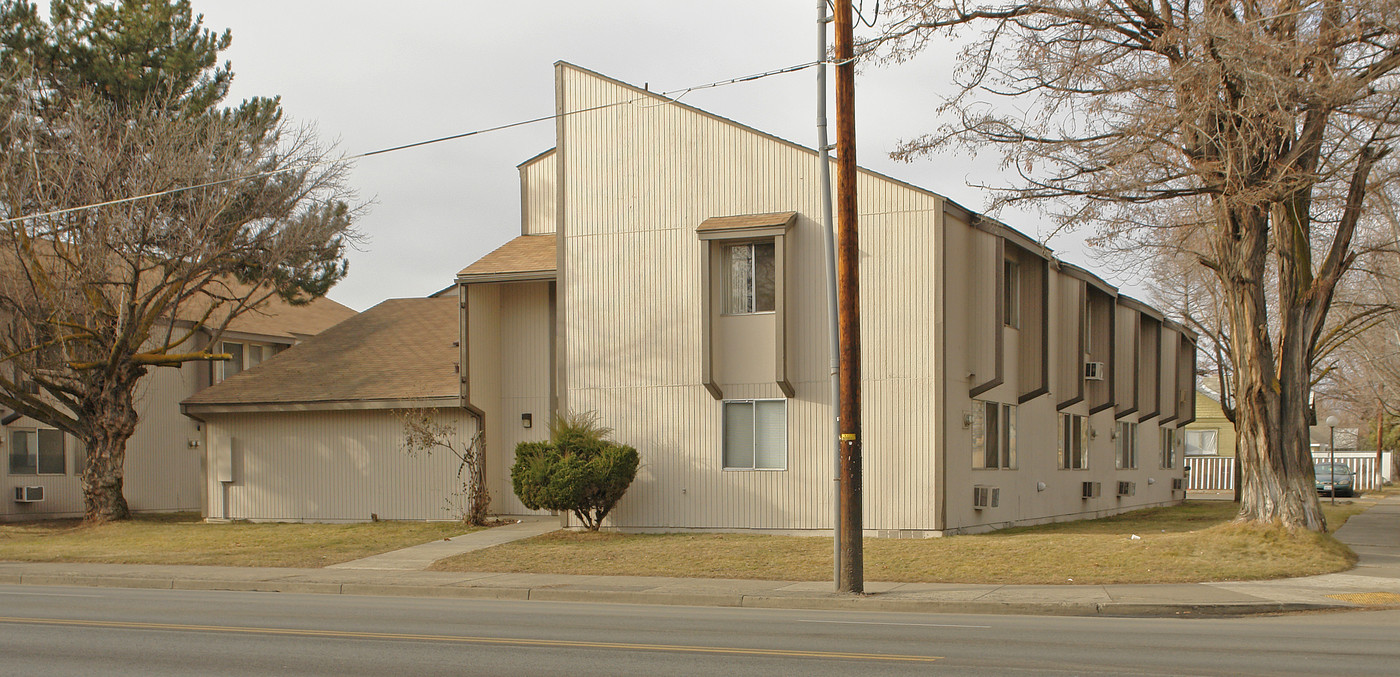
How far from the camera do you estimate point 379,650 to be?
10.4 m

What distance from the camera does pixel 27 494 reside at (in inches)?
1169

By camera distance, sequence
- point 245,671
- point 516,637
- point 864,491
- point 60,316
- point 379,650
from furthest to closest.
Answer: point 60,316, point 864,491, point 516,637, point 379,650, point 245,671

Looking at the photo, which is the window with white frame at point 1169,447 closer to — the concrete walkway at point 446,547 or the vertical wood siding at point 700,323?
the vertical wood siding at point 700,323

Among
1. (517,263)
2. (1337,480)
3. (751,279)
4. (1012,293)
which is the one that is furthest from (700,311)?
(1337,480)

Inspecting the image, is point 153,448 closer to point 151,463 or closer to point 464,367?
point 151,463

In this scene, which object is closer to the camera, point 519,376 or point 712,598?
point 712,598

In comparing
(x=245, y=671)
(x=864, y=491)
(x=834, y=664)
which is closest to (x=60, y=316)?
(x=864, y=491)

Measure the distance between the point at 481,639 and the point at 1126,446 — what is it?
2585 centimetres

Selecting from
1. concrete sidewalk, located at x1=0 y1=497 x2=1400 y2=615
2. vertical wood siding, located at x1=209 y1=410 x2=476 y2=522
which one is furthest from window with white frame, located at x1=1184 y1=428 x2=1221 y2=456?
vertical wood siding, located at x1=209 y1=410 x2=476 y2=522

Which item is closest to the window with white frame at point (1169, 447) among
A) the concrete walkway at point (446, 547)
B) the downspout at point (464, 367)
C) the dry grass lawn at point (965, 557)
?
the dry grass lawn at point (965, 557)

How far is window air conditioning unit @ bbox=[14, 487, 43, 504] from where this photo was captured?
29688mm

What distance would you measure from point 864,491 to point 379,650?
12121 mm

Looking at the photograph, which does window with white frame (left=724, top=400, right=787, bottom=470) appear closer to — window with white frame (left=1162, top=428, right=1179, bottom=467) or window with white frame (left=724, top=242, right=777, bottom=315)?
window with white frame (left=724, top=242, right=777, bottom=315)

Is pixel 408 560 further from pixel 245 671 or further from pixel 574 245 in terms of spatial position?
pixel 245 671
